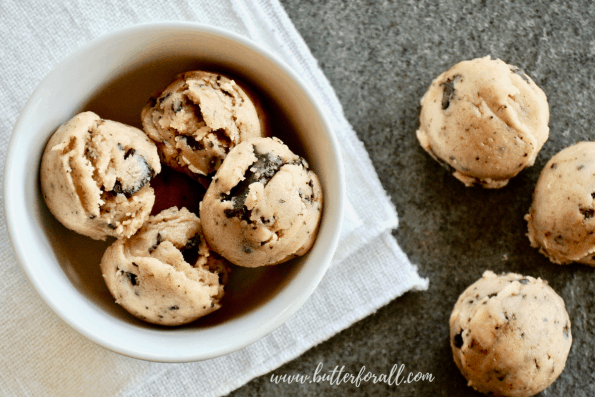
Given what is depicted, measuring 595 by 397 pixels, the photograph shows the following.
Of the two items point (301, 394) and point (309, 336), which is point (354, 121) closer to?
point (309, 336)

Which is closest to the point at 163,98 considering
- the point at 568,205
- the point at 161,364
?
the point at 161,364

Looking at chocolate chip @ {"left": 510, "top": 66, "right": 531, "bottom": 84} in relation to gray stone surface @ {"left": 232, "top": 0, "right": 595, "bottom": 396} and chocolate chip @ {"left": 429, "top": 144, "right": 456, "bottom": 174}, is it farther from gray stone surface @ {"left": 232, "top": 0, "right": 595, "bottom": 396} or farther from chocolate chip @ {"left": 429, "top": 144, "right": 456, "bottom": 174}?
chocolate chip @ {"left": 429, "top": 144, "right": 456, "bottom": 174}

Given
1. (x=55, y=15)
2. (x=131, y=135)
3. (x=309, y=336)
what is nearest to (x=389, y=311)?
(x=309, y=336)

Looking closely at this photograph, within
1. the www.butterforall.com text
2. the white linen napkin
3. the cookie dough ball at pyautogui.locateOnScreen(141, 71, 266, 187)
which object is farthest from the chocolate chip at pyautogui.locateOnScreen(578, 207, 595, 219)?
the cookie dough ball at pyautogui.locateOnScreen(141, 71, 266, 187)

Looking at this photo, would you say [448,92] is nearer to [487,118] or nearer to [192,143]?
[487,118]

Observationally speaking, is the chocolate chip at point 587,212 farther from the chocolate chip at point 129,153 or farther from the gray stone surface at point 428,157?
the chocolate chip at point 129,153

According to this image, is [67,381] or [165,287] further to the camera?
[67,381]
